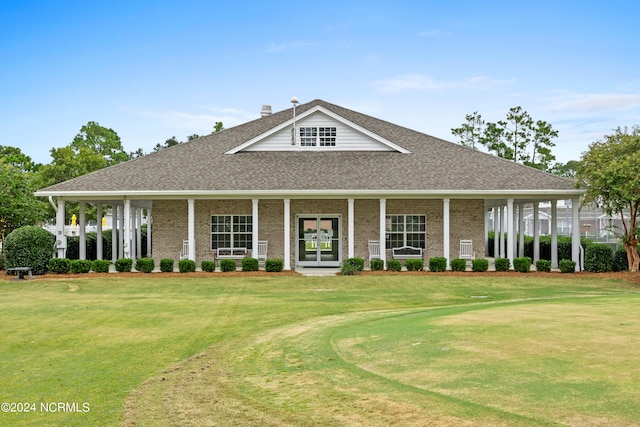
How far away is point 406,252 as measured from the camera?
26.4 meters

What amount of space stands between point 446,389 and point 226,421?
229cm

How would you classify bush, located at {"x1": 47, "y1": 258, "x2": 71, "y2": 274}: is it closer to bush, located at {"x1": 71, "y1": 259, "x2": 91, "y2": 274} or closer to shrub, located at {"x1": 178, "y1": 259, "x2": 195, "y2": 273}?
bush, located at {"x1": 71, "y1": 259, "x2": 91, "y2": 274}

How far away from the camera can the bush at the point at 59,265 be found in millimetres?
24391

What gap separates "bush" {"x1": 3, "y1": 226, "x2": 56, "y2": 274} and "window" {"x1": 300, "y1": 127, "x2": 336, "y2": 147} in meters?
11.4

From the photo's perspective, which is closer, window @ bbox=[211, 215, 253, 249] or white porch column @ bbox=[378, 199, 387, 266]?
white porch column @ bbox=[378, 199, 387, 266]

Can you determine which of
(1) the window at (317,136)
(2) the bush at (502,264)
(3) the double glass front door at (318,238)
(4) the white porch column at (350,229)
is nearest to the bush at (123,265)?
(3) the double glass front door at (318,238)

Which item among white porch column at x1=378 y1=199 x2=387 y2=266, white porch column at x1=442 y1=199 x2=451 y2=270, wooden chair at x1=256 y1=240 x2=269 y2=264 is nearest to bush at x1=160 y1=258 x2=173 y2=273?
wooden chair at x1=256 y1=240 x2=269 y2=264

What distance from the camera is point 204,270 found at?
80.9 feet

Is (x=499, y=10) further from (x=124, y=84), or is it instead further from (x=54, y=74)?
(x=54, y=74)

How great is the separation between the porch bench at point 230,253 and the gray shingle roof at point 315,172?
2.90 m

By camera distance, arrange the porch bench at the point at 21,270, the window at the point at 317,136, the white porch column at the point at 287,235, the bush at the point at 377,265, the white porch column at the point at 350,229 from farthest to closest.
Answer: the window at the point at 317,136
the white porch column at the point at 287,235
the white porch column at the point at 350,229
the bush at the point at 377,265
the porch bench at the point at 21,270

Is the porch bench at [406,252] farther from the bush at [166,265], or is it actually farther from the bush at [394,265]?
the bush at [166,265]

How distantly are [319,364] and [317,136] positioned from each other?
20971mm

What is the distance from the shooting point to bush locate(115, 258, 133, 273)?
24.5m
